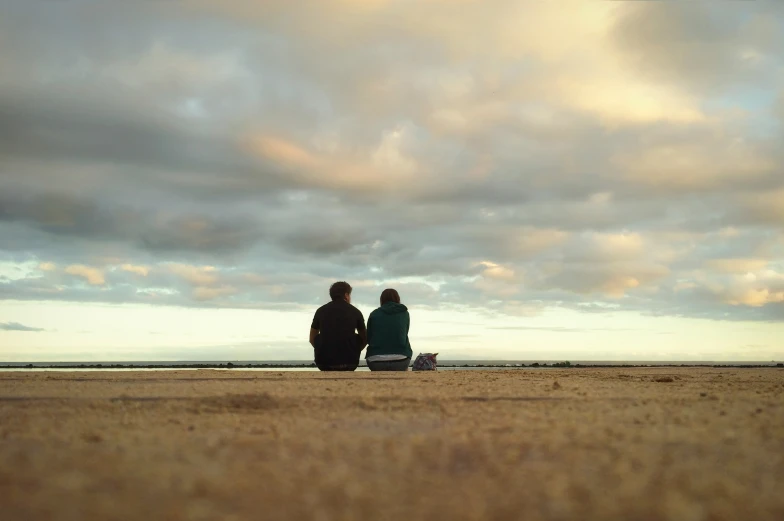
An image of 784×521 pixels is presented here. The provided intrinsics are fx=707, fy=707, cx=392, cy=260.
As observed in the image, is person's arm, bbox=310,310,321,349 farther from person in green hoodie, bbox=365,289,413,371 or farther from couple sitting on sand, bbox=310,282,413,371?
person in green hoodie, bbox=365,289,413,371

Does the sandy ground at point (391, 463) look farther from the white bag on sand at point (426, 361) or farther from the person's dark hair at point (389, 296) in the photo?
the white bag on sand at point (426, 361)

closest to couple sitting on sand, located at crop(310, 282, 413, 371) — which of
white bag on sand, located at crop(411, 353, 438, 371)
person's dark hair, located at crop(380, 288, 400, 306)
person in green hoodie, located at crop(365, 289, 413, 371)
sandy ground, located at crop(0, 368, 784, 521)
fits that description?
person in green hoodie, located at crop(365, 289, 413, 371)

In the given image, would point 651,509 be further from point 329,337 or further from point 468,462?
point 329,337

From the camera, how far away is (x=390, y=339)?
43.9 ft

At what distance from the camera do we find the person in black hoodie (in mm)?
13094

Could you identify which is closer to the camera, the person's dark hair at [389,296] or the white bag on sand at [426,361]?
the person's dark hair at [389,296]

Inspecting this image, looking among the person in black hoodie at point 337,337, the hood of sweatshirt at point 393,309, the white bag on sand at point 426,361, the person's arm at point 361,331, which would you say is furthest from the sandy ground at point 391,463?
the white bag on sand at point 426,361

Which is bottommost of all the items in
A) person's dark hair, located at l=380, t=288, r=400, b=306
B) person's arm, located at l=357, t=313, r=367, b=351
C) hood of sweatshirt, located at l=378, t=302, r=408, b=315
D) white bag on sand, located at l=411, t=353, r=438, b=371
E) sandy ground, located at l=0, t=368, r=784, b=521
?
sandy ground, located at l=0, t=368, r=784, b=521

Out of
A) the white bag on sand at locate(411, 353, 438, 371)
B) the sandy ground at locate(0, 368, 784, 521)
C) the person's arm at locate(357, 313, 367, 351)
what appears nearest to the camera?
the sandy ground at locate(0, 368, 784, 521)

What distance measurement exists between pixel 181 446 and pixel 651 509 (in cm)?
203

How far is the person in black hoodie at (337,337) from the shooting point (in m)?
13.1

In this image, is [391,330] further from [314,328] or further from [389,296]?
[314,328]

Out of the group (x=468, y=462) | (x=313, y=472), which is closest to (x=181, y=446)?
(x=313, y=472)

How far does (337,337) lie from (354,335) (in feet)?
1.12
